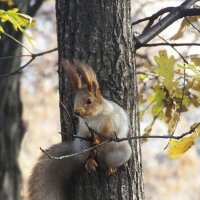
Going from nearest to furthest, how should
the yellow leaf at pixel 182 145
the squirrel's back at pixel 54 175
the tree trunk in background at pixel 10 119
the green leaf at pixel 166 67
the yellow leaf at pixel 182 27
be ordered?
the green leaf at pixel 166 67 < the yellow leaf at pixel 182 145 < the squirrel's back at pixel 54 175 < the yellow leaf at pixel 182 27 < the tree trunk in background at pixel 10 119

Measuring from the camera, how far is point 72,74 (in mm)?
1960

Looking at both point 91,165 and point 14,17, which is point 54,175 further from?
point 14,17

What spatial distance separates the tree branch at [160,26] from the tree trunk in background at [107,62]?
7cm

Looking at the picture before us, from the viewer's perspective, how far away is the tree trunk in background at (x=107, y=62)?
79.8 inches

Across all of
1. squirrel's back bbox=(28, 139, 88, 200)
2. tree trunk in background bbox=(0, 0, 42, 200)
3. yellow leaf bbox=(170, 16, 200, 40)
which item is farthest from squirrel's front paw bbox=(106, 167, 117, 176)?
tree trunk in background bbox=(0, 0, 42, 200)

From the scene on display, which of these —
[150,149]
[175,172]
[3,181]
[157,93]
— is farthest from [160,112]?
[150,149]

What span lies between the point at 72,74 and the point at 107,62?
0.16m

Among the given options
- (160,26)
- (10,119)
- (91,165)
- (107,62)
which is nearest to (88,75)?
(107,62)

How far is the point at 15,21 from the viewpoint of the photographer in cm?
203

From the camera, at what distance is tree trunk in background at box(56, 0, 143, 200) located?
6.65ft

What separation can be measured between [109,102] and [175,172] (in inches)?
443

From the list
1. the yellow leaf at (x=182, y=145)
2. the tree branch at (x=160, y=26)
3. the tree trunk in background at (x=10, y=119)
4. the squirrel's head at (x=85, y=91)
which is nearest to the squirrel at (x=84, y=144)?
the squirrel's head at (x=85, y=91)

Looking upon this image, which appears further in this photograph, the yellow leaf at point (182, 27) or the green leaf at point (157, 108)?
the green leaf at point (157, 108)

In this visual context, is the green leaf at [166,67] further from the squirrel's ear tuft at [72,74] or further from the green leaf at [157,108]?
the green leaf at [157,108]
